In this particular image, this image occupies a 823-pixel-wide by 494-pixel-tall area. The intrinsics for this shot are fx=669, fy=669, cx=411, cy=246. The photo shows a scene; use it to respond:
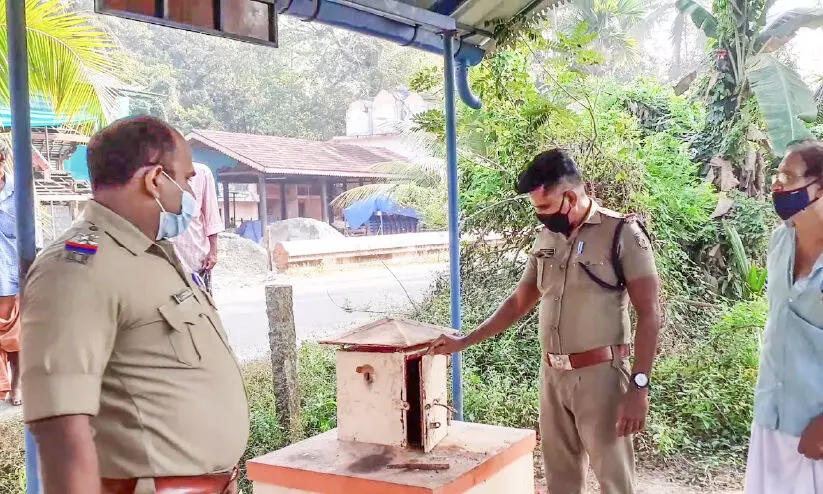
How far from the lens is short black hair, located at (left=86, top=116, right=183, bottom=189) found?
1.60 meters

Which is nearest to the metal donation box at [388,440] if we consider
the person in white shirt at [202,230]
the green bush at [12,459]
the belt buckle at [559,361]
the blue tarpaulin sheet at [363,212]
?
the belt buckle at [559,361]

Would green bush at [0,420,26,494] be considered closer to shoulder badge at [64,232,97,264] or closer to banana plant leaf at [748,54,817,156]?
shoulder badge at [64,232,97,264]

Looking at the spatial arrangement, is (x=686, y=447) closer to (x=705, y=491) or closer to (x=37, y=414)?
(x=705, y=491)

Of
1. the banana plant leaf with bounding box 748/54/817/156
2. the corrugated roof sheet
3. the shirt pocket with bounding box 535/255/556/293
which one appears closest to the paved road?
the corrugated roof sheet

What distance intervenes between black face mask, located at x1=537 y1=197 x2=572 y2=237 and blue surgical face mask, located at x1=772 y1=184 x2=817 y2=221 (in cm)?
78

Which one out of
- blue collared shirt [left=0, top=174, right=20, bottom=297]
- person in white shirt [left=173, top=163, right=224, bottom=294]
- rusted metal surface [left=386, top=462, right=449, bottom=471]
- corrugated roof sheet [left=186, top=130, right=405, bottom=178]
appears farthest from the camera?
corrugated roof sheet [left=186, top=130, right=405, bottom=178]

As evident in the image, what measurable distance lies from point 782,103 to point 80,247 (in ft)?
21.8

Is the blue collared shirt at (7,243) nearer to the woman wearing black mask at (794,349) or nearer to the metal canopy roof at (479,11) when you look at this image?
the metal canopy roof at (479,11)

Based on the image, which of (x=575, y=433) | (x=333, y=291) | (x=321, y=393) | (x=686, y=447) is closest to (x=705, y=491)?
(x=686, y=447)

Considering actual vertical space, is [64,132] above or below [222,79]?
below

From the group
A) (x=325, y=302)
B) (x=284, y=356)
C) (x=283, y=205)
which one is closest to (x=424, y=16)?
(x=284, y=356)

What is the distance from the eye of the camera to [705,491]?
4602mm

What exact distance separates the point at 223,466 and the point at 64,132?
28.2 feet

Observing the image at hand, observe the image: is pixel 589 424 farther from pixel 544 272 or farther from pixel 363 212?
pixel 363 212
